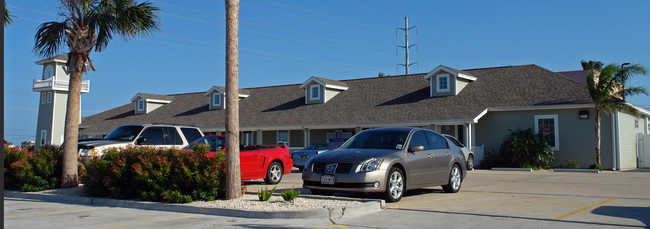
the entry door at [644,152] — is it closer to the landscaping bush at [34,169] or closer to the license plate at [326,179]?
the license plate at [326,179]

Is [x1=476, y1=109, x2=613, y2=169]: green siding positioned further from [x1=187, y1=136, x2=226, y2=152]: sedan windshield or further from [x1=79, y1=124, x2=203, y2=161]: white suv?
[x1=79, y1=124, x2=203, y2=161]: white suv

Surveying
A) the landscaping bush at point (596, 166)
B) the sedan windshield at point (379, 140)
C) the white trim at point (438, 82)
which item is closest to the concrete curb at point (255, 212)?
the sedan windshield at point (379, 140)

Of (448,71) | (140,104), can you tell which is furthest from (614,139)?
(140,104)

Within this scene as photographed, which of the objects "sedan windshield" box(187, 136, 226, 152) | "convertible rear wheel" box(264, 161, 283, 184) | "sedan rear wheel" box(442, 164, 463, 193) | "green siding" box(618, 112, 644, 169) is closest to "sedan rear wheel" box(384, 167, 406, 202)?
"sedan rear wheel" box(442, 164, 463, 193)

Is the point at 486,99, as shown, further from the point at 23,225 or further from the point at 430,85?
the point at 23,225

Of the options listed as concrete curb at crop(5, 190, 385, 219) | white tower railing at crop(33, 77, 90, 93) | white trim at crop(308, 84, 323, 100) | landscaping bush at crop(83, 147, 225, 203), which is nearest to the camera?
concrete curb at crop(5, 190, 385, 219)

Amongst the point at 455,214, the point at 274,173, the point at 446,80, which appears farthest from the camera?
the point at 446,80

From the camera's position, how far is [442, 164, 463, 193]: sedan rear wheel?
12289mm

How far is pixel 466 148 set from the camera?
23.0m

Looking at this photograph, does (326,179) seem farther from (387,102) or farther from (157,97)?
(157,97)

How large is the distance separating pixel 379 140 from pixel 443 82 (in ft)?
59.3

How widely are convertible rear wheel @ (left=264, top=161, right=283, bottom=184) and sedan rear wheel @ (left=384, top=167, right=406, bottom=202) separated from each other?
5782 mm

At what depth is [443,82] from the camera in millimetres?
28812

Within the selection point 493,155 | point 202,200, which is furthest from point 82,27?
point 493,155
